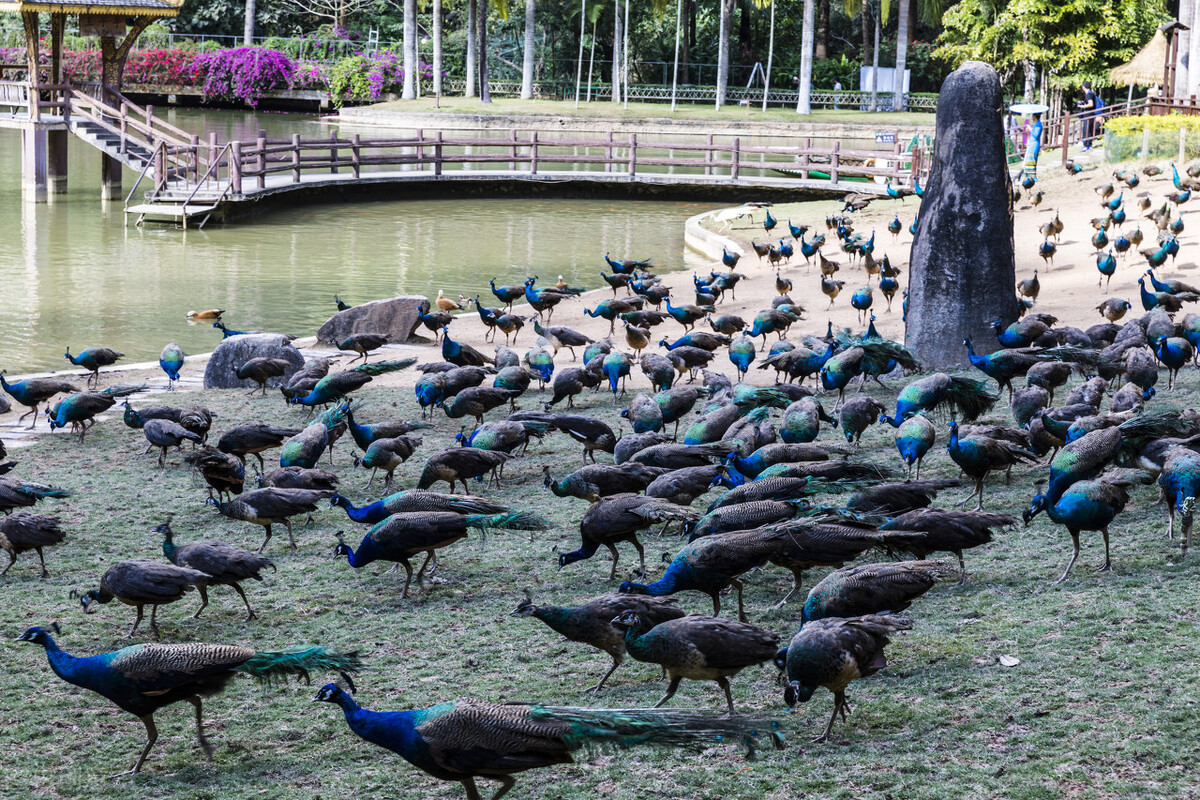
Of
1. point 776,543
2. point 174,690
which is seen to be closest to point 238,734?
point 174,690

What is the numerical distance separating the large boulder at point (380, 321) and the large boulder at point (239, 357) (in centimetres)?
276

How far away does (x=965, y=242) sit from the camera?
49.6ft

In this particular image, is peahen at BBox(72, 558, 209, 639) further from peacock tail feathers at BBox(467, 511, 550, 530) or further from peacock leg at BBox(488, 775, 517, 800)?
peacock leg at BBox(488, 775, 517, 800)

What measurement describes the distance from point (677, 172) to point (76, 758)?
40335 millimetres

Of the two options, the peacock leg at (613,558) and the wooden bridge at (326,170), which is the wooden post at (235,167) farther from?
the peacock leg at (613,558)

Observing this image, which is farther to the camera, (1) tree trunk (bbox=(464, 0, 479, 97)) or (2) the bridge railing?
(1) tree trunk (bbox=(464, 0, 479, 97))

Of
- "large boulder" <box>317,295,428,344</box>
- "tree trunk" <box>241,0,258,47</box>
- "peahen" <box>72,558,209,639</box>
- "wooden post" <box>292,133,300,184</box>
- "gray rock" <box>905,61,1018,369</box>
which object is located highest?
"tree trunk" <box>241,0,258,47</box>

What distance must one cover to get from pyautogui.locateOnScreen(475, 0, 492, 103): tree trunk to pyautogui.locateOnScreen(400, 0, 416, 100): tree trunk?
10.1 feet

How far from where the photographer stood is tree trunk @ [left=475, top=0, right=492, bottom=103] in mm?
59750

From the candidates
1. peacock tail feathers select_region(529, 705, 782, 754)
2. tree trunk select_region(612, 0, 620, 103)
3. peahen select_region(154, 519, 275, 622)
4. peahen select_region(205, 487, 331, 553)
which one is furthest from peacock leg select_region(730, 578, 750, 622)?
tree trunk select_region(612, 0, 620, 103)

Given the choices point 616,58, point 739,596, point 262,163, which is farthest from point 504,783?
point 616,58

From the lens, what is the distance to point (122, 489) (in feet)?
38.6

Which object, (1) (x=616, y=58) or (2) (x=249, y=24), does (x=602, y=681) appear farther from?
(2) (x=249, y=24)

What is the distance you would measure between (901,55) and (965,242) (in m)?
47.4
